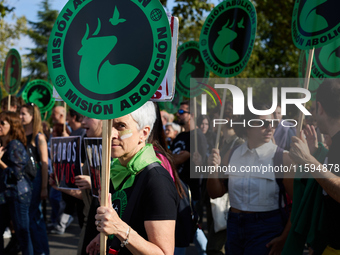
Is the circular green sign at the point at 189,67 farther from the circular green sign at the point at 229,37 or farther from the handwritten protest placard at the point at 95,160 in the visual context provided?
the handwritten protest placard at the point at 95,160

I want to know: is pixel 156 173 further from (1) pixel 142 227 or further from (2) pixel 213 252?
(2) pixel 213 252

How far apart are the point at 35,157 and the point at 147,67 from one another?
4075mm

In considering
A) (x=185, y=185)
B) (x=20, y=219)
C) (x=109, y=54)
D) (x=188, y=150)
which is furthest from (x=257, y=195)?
(x=20, y=219)

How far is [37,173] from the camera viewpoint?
18.5ft

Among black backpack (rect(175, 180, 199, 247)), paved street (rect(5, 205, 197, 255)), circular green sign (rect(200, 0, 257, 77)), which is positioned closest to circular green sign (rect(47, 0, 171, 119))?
black backpack (rect(175, 180, 199, 247))

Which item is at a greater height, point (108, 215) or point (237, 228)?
point (108, 215)

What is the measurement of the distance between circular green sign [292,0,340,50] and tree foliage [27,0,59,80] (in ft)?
158

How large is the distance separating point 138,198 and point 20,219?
336 centimetres

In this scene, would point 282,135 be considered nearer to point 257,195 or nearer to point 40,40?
point 257,195

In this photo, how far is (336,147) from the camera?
2.66 meters

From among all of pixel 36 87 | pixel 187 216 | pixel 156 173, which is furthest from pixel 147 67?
pixel 36 87

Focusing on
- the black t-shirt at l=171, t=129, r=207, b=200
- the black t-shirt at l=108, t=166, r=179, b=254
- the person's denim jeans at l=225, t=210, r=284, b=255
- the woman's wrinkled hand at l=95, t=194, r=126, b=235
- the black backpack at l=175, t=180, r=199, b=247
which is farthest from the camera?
the black t-shirt at l=171, t=129, r=207, b=200

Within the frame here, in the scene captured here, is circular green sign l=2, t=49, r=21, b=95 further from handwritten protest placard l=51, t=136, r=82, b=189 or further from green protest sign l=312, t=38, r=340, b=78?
green protest sign l=312, t=38, r=340, b=78

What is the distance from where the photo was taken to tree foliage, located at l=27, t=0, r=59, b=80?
49.5 metres
